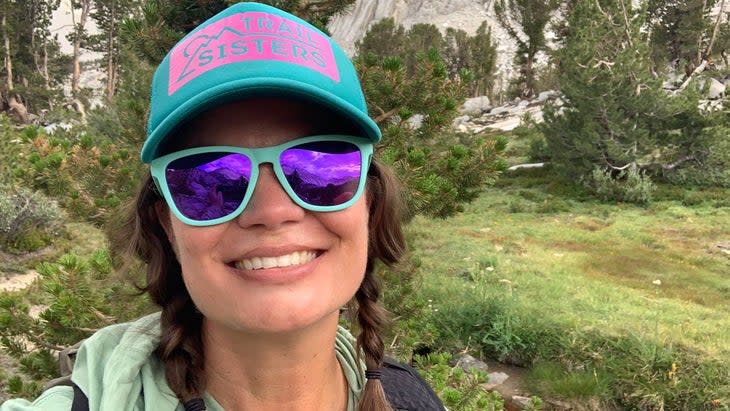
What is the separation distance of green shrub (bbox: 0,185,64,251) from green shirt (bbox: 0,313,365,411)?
757cm

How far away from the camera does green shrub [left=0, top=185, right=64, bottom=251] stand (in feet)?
25.6

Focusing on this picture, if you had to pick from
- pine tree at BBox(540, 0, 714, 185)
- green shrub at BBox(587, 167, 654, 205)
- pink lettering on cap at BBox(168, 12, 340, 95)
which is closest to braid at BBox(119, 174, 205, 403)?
pink lettering on cap at BBox(168, 12, 340, 95)

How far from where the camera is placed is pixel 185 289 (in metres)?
1.28

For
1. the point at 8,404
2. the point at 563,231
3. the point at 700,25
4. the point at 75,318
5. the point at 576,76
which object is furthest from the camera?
the point at 700,25

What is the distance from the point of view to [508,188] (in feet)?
49.4

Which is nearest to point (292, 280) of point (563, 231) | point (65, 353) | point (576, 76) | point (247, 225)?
point (247, 225)

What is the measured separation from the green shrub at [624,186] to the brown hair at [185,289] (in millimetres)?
13036

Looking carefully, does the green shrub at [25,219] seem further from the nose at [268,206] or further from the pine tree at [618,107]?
the pine tree at [618,107]

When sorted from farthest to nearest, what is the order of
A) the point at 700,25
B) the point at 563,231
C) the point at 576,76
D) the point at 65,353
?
1. the point at 700,25
2. the point at 576,76
3. the point at 563,231
4. the point at 65,353

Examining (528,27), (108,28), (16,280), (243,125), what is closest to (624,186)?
(16,280)

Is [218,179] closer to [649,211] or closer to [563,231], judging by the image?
[563,231]

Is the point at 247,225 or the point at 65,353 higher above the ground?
the point at 247,225

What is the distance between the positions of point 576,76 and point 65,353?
1477 cm

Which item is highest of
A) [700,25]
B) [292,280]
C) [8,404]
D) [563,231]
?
[700,25]
